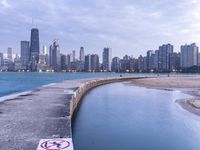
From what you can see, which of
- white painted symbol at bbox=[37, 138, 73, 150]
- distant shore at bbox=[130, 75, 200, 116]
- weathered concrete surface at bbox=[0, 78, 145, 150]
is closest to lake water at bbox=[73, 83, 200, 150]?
weathered concrete surface at bbox=[0, 78, 145, 150]

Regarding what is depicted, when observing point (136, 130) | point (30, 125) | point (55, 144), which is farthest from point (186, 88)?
point (55, 144)

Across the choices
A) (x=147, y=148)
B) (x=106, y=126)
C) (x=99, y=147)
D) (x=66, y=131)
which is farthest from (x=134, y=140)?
(x=66, y=131)

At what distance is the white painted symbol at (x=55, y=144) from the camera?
9.07 meters

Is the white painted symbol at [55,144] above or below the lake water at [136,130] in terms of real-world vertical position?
above

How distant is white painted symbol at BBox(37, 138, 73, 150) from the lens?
907 cm

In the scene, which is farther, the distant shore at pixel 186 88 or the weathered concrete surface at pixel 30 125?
the distant shore at pixel 186 88

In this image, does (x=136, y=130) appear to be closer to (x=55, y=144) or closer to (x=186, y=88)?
(x=55, y=144)

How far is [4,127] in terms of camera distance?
11430mm

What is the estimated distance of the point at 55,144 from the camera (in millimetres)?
9398

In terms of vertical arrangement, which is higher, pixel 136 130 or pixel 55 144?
pixel 55 144

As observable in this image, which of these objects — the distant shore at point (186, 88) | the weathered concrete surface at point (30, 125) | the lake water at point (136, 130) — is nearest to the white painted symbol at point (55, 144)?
the weathered concrete surface at point (30, 125)

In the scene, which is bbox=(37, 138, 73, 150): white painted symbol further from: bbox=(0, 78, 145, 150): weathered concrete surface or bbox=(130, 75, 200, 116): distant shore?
bbox=(130, 75, 200, 116): distant shore

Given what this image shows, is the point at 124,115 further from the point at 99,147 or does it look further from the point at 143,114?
the point at 99,147

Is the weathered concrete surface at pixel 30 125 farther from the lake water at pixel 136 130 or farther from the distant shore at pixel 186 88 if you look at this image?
the distant shore at pixel 186 88
